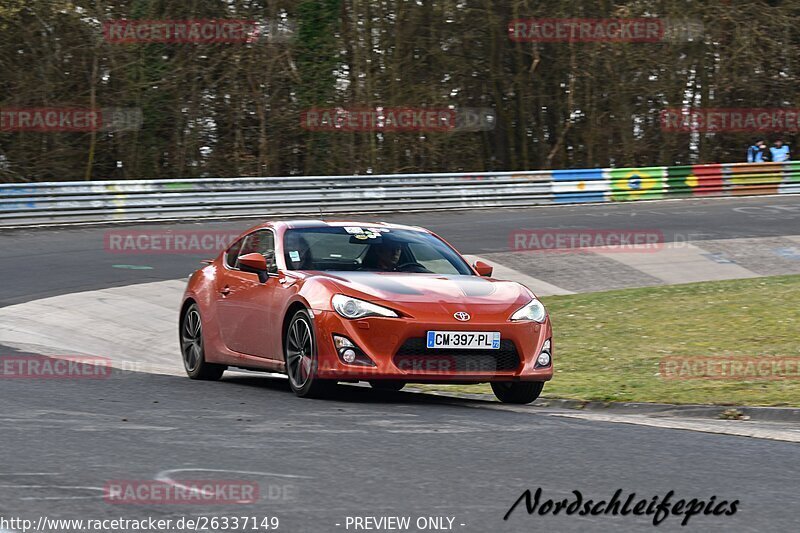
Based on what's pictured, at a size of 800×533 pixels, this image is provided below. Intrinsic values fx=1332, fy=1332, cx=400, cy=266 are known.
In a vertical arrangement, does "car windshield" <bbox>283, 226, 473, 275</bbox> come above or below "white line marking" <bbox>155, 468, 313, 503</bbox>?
above

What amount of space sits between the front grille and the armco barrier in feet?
45.8

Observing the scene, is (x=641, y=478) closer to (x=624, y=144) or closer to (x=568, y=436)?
(x=568, y=436)

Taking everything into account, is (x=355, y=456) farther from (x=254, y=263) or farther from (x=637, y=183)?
(x=637, y=183)

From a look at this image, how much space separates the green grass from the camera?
1062cm

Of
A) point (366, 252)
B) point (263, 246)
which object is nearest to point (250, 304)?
point (263, 246)

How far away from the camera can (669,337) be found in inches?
590

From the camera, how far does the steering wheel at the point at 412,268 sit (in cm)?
1052

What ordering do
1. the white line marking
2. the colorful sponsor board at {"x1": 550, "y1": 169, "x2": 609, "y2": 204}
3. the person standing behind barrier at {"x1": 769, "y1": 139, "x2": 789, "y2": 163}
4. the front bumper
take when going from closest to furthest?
the white line marking < the front bumper < the colorful sponsor board at {"x1": 550, "y1": 169, "x2": 609, "y2": 204} < the person standing behind barrier at {"x1": 769, "y1": 139, "x2": 789, "y2": 163}

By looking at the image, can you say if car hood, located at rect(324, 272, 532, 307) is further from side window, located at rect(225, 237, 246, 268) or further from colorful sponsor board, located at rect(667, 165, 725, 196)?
colorful sponsor board, located at rect(667, 165, 725, 196)

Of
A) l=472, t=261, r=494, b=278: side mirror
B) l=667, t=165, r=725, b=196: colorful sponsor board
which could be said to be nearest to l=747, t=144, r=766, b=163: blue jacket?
l=667, t=165, r=725, b=196: colorful sponsor board

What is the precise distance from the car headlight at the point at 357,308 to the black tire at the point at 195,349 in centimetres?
244

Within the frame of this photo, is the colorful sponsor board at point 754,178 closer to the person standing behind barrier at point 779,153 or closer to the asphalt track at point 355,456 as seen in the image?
the person standing behind barrier at point 779,153

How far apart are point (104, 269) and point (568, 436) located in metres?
13.9

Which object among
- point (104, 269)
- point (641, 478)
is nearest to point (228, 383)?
point (641, 478)
